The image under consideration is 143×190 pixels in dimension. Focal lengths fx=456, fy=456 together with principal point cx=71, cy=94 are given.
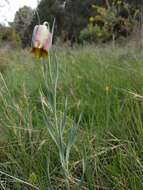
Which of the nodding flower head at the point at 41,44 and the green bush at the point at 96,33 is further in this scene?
the green bush at the point at 96,33

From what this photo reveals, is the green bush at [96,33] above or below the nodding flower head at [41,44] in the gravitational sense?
below

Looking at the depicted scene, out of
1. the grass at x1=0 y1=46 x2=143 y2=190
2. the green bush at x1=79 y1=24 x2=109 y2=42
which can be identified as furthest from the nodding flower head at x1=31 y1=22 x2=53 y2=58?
the green bush at x1=79 y1=24 x2=109 y2=42

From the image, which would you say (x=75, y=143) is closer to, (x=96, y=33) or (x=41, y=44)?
(x=41, y=44)

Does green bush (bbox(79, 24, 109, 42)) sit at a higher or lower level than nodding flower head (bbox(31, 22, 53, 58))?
lower

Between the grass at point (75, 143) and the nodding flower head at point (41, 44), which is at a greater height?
the nodding flower head at point (41, 44)

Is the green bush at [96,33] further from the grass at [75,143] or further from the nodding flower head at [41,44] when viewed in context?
the nodding flower head at [41,44]

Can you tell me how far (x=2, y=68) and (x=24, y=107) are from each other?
9.69 feet

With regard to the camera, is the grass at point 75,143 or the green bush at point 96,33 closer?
the grass at point 75,143

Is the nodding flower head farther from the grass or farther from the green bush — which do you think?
the green bush

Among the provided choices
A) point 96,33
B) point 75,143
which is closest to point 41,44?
point 75,143

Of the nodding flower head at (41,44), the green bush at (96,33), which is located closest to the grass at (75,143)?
the nodding flower head at (41,44)

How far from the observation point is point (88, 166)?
48.4 inches

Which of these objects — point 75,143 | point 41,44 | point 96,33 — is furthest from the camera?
point 96,33

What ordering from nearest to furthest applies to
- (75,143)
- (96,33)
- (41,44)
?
(41,44) → (75,143) → (96,33)
